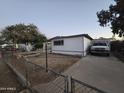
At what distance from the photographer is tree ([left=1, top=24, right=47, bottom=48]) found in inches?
1321

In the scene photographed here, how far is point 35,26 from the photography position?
3609cm

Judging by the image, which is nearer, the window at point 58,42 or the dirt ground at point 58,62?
the dirt ground at point 58,62

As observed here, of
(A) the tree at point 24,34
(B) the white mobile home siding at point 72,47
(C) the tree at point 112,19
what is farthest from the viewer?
(A) the tree at point 24,34

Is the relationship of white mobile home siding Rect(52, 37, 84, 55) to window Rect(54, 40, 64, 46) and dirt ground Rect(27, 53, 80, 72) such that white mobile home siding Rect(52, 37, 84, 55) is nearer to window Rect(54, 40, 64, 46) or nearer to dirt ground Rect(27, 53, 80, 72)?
window Rect(54, 40, 64, 46)

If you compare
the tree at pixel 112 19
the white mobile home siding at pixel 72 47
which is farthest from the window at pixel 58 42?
the tree at pixel 112 19

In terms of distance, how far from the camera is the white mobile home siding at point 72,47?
72.8 feet

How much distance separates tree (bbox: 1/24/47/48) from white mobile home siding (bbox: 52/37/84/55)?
9930mm

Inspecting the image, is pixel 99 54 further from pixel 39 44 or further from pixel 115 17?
pixel 39 44

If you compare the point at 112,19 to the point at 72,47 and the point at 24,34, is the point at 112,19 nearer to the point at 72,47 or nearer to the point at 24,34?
the point at 72,47

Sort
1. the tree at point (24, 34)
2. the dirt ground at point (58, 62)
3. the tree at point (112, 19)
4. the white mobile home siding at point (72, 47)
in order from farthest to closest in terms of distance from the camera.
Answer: the tree at point (24, 34), the tree at point (112, 19), the white mobile home siding at point (72, 47), the dirt ground at point (58, 62)

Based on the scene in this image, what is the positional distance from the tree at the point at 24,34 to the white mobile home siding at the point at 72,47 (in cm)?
993

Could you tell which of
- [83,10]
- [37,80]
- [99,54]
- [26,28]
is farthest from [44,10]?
[37,80]

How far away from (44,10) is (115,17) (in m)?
11.1

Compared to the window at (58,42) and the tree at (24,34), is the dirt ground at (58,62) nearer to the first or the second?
the window at (58,42)
